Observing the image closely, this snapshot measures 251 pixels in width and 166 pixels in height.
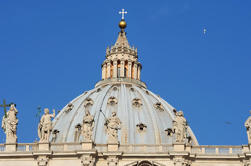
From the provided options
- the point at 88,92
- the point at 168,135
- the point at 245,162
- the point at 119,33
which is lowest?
the point at 245,162

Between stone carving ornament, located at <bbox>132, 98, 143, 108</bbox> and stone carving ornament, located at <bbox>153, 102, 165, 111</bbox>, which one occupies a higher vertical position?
stone carving ornament, located at <bbox>132, 98, 143, 108</bbox>

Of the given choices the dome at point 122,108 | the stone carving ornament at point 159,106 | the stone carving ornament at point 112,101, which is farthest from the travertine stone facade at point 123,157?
the stone carving ornament at point 112,101

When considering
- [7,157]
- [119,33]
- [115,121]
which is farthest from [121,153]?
[119,33]

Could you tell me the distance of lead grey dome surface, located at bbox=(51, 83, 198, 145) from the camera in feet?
377

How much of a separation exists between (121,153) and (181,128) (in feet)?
18.3

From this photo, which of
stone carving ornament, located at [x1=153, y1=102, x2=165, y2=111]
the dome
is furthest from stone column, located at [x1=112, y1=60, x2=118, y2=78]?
stone carving ornament, located at [x1=153, y1=102, x2=165, y2=111]

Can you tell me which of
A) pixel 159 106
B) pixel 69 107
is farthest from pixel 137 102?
pixel 69 107

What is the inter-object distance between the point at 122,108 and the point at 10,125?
147 feet

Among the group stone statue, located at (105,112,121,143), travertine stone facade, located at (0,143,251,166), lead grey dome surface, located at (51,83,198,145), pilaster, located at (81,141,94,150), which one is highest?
lead grey dome surface, located at (51,83,198,145)

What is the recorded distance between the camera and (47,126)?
253 ft

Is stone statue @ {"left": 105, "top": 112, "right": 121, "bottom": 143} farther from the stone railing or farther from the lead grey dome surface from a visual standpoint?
the lead grey dome surface

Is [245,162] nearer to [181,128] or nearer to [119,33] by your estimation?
[181,128]

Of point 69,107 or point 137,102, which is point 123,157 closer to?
point 137,102

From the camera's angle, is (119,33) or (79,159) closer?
(79,159)
